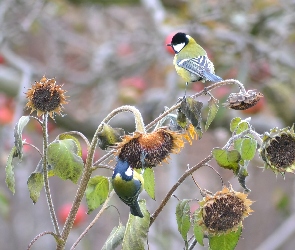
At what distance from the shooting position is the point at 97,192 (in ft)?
3.24

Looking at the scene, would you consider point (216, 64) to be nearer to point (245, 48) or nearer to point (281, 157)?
point (245, 48)

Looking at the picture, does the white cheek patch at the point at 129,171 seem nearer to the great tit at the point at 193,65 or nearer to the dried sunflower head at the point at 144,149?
the dried sunflower head at the point at 144,149

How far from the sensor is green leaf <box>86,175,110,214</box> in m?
0.99

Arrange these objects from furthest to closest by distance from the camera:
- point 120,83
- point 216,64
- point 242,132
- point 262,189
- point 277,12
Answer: point 262,189
point 120,83
point 216,64
point 277,12
point 242,132

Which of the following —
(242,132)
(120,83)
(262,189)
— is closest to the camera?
(242,132)

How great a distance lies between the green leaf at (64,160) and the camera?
2.99ft

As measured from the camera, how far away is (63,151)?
91 cm

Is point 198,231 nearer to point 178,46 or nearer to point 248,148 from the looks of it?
point 248,148

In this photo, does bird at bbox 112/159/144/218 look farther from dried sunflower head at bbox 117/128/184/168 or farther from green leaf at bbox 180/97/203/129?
green leaf at bbox 180/97/203/129

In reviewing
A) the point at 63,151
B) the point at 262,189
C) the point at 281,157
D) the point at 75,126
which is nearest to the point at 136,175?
the point at 63,151

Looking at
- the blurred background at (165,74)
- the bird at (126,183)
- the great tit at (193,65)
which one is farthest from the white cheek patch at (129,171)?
the blurred background at (165,74)

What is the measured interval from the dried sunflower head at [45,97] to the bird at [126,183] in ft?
0.50

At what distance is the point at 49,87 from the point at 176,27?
6.56ft

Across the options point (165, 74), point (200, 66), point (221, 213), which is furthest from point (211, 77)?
point (165, 74)
